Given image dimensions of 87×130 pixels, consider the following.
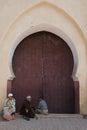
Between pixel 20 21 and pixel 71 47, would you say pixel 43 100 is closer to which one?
pixel 71 47

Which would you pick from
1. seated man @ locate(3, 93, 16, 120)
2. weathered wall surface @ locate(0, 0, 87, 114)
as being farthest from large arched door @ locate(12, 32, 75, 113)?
seated man @ locate(3, 93, 16, 120)

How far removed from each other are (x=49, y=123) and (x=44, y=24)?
11.9ft

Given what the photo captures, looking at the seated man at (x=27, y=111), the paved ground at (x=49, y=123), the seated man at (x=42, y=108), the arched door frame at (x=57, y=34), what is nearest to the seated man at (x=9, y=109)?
the paved ground at (x=49, y=123)

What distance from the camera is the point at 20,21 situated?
10.6m

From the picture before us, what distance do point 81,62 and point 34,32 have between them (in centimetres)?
218

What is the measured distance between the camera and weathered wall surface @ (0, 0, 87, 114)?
10.4 metres

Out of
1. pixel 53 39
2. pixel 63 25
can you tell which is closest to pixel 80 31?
pixel 63 25

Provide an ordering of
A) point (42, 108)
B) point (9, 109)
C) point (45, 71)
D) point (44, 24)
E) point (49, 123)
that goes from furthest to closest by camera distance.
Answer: point (45, 71) → point (44, 24) → point (42, 108) → point (9, 109) → point (49, 123)

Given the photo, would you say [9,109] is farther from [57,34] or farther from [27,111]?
[57,34]

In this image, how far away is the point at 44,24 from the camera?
1059 centimetres

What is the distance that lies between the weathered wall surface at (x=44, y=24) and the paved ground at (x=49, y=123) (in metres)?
0.85

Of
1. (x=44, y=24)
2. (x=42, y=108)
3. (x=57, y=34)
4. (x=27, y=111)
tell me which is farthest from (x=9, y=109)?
(x=57, y=34)

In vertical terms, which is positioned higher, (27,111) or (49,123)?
(27,111)

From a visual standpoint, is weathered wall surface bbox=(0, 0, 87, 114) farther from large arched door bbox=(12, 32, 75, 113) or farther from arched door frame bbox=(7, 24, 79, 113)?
large arched door bbox=(12, 32, 75, 113)
